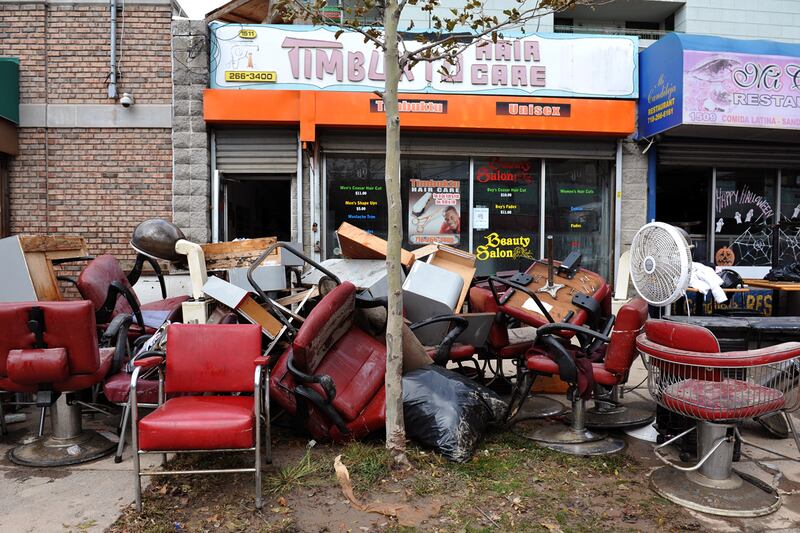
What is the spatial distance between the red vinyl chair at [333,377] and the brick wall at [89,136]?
5.42 metres

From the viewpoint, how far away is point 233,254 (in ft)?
18.8

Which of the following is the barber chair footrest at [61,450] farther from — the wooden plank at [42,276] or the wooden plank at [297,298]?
the wooden plank at [297,298]

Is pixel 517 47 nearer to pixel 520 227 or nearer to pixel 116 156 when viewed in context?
pixel 520 227

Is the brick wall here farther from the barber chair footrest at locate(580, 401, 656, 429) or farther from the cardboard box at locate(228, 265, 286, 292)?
the barber chair footrest at locate(580, 401, 656, 429)

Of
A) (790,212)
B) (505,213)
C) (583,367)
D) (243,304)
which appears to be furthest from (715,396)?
(790,212)

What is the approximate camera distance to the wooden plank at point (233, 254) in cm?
570

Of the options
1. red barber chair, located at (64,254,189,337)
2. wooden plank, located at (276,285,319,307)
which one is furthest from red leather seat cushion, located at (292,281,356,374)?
red barber chair, located at (64,254,189,337)

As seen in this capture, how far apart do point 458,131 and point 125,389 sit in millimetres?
6272

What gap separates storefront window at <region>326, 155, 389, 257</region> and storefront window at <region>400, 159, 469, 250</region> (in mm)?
486

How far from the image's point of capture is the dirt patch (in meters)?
2.98

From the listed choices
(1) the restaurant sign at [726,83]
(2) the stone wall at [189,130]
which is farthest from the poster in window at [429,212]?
(1) the restaurant sign at [726,83]

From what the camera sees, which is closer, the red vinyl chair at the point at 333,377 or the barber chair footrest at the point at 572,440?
the red vinyl chair at the point at 333,377

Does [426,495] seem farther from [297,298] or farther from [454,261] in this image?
[454,261]

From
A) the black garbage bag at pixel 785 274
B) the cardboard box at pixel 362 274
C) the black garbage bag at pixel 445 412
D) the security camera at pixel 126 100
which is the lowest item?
the black garbage bag at pixel 445 412
